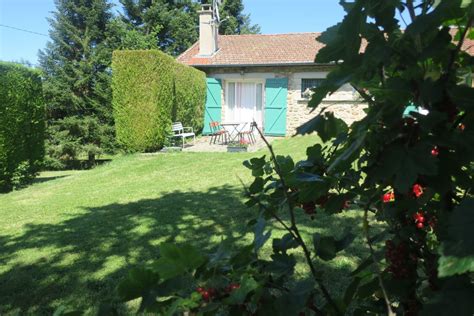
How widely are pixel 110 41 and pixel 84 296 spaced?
19.3 meters

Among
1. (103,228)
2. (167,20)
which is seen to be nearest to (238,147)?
(103,228)

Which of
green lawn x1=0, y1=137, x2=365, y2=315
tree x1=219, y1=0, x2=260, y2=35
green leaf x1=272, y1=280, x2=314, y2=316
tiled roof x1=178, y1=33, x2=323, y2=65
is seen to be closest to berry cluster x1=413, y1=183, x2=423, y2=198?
green leaf x1=272, y1=280, x2=314, y2=316

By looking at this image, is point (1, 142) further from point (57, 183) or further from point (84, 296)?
point (84, 296)

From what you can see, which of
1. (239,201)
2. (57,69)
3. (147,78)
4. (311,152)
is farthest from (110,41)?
(311,152)

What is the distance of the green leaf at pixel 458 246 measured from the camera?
61 centimetres

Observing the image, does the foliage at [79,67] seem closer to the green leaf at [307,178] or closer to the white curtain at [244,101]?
the white curtain at [244,101]

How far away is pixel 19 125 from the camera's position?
9633mm

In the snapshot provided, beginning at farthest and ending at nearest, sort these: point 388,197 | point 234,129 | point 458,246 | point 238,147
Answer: point 234,129
point 238,147
point 388,197
point 458,246

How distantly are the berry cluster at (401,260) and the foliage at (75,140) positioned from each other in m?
17.2

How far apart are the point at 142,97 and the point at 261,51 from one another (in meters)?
7.24

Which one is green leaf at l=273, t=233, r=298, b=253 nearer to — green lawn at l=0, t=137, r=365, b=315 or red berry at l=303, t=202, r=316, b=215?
red berry at l=303, t=202, r=316, b=215

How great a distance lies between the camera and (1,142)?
29.0 feet

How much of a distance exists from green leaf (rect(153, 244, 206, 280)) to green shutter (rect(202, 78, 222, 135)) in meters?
17.2

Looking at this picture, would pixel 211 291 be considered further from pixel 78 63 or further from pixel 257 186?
pixel 78 63
